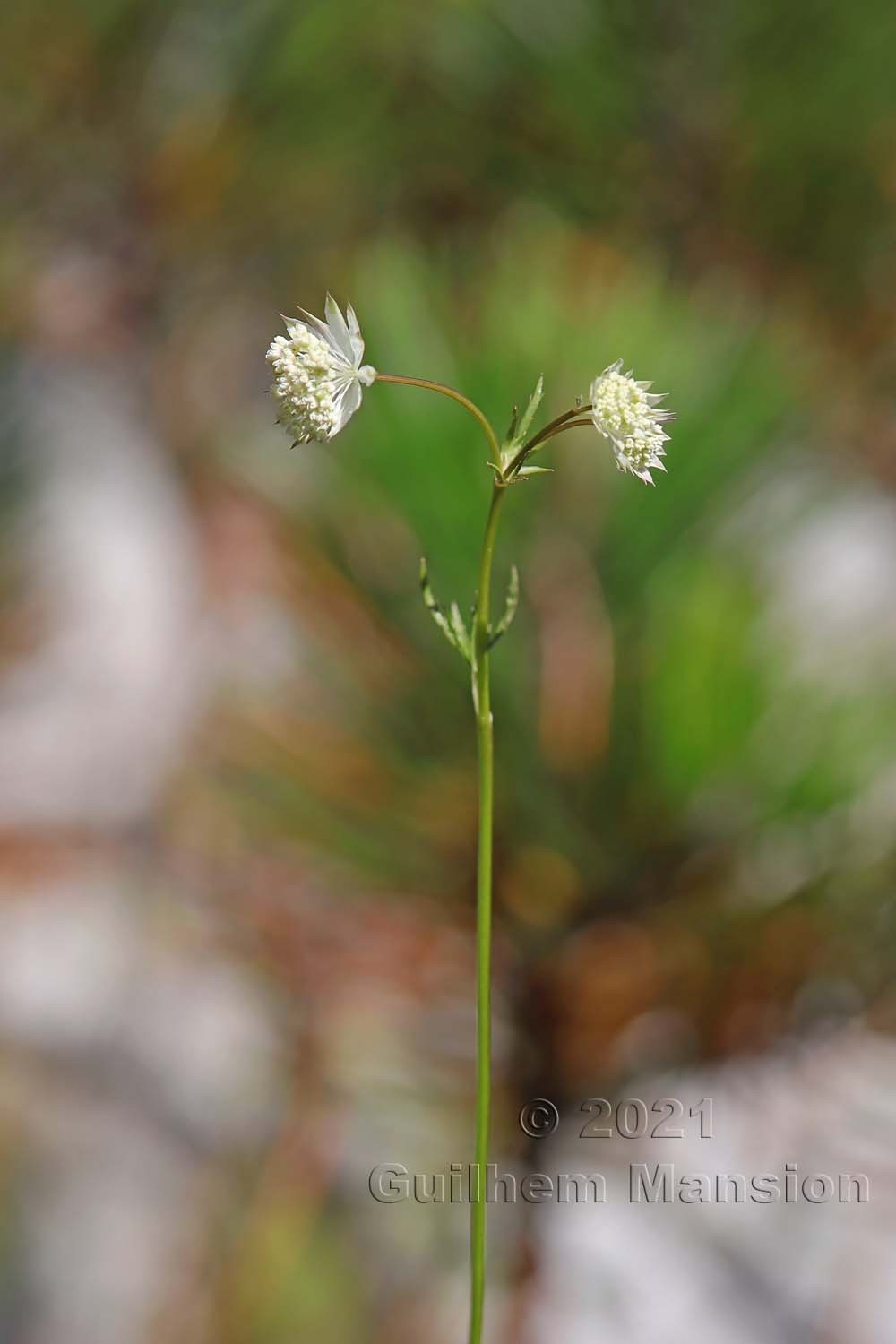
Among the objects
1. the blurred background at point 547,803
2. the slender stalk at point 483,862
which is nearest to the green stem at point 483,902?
the slender stalk at point 483,862

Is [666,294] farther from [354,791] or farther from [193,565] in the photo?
[193,565]

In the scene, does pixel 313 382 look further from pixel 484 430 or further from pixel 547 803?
pixel 547 803

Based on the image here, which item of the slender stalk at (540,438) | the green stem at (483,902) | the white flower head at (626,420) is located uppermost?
the white flower head at (626,420)

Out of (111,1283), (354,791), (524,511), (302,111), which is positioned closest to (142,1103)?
(111,1283)

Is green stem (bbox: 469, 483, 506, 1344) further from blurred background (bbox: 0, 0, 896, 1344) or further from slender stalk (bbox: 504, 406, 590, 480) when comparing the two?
blurred background (bbox: 0, 0, 896, 1344)

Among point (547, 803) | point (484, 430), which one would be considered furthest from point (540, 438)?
point (547, 803)

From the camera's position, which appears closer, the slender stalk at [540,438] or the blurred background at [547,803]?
the slender stalk at [540,438]

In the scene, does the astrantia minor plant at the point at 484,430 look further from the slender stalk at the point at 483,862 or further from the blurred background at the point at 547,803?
the blurred background at the point at 547,803
